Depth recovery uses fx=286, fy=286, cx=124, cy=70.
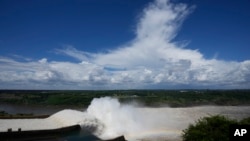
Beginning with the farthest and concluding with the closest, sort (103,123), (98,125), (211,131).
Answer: (103,123), (98,125), (211,131)

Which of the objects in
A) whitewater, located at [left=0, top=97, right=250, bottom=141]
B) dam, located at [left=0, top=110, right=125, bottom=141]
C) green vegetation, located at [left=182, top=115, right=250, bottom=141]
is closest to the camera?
green vegetation, located at [left=182, top=115, right=250, bottom=141]

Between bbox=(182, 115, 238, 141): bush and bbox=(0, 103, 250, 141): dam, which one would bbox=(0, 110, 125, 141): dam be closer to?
bbox=(0, 103, 250, 141): dam

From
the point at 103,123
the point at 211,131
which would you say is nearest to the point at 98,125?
the point at 103,123

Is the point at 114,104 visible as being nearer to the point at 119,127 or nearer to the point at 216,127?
the point at 119,127

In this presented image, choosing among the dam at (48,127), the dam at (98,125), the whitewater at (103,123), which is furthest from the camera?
the whitewater at (103,123)

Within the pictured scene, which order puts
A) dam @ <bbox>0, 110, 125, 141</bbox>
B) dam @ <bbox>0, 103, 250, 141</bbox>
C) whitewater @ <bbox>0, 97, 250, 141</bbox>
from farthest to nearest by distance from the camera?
whitewater @ <bbox>0, 97, 250, 141</bbox>
dam @ <bbox>0, 103, 250, 141</bbox>
dam @ <bbox>0, 110, 125, 141</bbox>

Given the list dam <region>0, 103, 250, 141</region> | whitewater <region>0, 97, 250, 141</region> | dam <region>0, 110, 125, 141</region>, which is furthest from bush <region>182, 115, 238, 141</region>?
whitewater <region>0, 97, 250, 141</region>

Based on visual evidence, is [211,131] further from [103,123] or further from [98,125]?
[103,123]

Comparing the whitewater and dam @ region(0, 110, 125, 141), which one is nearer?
Result: dam @ region(0, 110, 125, 141)

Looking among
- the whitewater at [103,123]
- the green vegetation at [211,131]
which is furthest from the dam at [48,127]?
the green vegetation at [211,131]

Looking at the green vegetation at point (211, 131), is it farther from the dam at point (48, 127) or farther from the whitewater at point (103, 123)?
the whitewater at point (103, 123)
